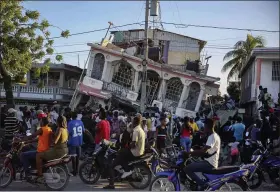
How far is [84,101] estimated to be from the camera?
2364 cm

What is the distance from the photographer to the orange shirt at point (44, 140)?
7.30 metres

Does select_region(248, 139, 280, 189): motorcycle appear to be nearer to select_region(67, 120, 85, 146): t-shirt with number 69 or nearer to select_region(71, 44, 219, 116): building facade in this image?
select_region(67, 120, 85, 146): t-shirt with number 69

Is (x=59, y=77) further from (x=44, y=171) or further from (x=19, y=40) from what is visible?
(x=44, y=171)

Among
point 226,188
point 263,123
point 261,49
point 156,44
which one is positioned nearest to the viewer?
point 226,188

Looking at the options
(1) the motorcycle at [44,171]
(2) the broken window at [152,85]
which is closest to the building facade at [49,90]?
(2) the broken window at [152,85]

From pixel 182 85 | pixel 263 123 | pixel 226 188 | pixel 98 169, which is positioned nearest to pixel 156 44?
pixel 182 85

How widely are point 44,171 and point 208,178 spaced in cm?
345

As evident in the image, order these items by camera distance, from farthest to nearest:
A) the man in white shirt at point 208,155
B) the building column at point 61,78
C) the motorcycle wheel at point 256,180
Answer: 1. the building column at point 61,78
2. the motorcycle wheel at point 256,180
3. the man in white shirt at point 208,155

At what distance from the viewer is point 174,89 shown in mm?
23219

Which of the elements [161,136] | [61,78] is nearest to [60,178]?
[161,136]

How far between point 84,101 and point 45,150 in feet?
54.0

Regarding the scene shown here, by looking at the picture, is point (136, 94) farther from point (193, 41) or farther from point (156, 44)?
point (193, 41)

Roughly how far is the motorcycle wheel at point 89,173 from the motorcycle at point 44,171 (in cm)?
64

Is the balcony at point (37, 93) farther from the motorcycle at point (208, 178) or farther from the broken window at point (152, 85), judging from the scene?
the motorcycle at point (208, 178)
